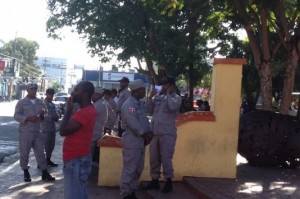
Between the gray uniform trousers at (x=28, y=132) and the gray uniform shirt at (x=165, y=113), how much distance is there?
7.96 ft

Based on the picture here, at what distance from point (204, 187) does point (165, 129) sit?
1.05 m

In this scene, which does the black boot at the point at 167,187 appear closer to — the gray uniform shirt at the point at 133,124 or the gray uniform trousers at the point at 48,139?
the gray uniform shirt at the point at 133,124

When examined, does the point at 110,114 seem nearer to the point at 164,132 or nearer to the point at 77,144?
the point at 164,132

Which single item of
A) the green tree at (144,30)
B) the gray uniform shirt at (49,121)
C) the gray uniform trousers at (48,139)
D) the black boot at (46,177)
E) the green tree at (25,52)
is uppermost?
the green tree at (25,52)

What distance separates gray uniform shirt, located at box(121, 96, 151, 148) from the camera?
22.8 feet

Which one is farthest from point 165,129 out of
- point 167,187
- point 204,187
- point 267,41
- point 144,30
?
point 144,30

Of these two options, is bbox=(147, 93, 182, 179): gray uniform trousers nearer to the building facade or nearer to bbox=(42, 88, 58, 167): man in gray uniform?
bbox=(42, 88, 58, 167): man in gray uniform

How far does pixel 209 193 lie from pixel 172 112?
1.30m

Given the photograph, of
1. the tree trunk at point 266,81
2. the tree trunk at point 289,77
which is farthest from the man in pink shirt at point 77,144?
the tree trunk at point 266,81

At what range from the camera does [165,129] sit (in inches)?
300

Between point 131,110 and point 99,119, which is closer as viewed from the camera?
point 131,110

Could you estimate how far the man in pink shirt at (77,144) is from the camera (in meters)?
5.16

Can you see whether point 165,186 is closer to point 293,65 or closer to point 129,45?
point 293,65

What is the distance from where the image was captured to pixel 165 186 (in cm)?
778
